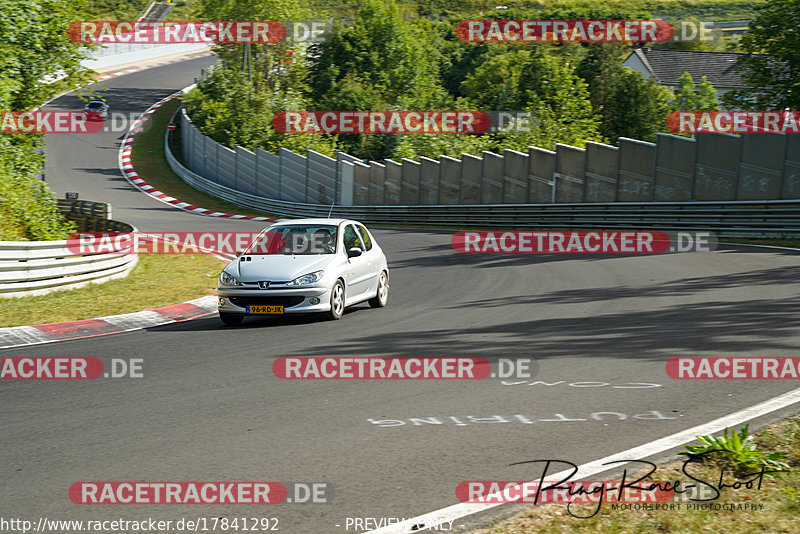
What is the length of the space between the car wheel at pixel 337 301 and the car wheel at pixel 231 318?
1330 millimetres

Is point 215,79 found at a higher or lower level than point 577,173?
higher

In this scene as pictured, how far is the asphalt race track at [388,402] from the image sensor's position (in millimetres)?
5746

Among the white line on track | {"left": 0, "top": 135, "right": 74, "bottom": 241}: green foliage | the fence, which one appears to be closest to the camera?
the white line on track

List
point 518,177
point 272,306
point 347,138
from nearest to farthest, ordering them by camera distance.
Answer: point 272,306, point 518,177, point 347,138

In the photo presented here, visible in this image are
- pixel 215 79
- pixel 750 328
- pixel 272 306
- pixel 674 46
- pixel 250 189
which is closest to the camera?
pixel 750 328

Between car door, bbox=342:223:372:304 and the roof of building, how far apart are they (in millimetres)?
86334

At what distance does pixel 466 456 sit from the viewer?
616cm

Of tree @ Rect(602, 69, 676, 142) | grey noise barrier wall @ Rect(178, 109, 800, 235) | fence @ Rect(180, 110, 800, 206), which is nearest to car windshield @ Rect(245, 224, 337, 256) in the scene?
grey noise barrier wall @ Rect(178, 109, 800, 235)

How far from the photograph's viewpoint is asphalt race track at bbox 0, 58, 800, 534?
575cm

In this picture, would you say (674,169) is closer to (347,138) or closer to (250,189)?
(250,189)

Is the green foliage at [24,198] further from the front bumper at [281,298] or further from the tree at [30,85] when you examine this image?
the front bumper at [281,298]

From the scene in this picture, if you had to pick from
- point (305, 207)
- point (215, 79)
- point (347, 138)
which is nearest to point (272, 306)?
point (305, 207)

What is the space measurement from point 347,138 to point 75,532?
60.5m

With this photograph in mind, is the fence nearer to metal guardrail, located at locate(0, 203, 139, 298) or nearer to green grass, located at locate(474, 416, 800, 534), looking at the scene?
metal guardrail, located at locate(0, 203, 139, 298)
